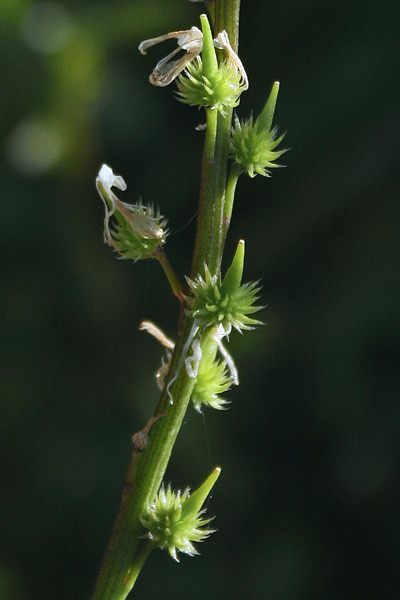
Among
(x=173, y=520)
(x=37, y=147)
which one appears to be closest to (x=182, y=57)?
(x=173, y=520)

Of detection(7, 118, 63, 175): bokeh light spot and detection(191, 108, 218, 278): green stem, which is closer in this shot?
detection(191, 108, 218, 278): green stem

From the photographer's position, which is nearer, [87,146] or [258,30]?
[87,146]

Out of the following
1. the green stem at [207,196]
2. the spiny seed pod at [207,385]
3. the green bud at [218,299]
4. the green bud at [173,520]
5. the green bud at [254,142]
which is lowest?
the green bud at [173,520]

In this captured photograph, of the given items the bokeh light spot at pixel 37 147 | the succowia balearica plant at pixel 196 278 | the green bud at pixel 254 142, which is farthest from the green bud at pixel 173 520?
the bokeh light spot at pixel 37 147

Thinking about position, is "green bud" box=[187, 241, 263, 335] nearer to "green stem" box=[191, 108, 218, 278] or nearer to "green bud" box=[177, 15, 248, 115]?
"green stem" box=[191, 108, 218, 278]

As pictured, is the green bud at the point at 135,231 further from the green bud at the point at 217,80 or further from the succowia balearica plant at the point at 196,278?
the green bud at the point at 217,80

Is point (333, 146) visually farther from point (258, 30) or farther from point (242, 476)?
point (242, 476)

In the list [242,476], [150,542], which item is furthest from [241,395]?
[150,542]

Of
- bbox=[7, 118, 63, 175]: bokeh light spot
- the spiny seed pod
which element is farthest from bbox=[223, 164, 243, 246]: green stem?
bbox=[7, 118, 63, 175]: bokeh light spot
